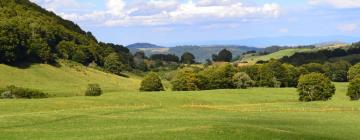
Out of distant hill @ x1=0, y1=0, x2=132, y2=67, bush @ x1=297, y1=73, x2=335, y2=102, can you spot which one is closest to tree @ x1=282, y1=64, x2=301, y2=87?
bush @ x1=297, y1=73, x2=335, y2=102

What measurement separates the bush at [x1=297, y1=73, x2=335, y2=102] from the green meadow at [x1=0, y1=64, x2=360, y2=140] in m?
3.48

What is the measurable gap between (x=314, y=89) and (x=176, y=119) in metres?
71.0

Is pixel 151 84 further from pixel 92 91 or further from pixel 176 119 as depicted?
pixel 176 119

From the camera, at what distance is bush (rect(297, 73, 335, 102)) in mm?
122500

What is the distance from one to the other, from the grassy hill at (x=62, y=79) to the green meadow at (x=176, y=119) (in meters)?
5.82

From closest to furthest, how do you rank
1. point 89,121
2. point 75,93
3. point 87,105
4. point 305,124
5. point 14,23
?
point 89,121 < point 305,124 < point 87,105 < point 75,93 < point 14,23

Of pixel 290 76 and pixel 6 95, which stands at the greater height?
pixel 290 76

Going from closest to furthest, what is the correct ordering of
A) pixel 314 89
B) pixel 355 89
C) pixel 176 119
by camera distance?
pixel 176 119, pixel 355 89, pixel 314 89

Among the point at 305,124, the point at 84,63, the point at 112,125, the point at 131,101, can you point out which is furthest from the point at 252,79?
the point at 112,125

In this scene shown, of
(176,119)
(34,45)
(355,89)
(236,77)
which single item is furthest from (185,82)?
(176,119)

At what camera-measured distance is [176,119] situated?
194 ft

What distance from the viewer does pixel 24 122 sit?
2069 inches

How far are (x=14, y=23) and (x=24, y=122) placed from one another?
11890 centimetres

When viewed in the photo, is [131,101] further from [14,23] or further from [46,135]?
[14,23]
